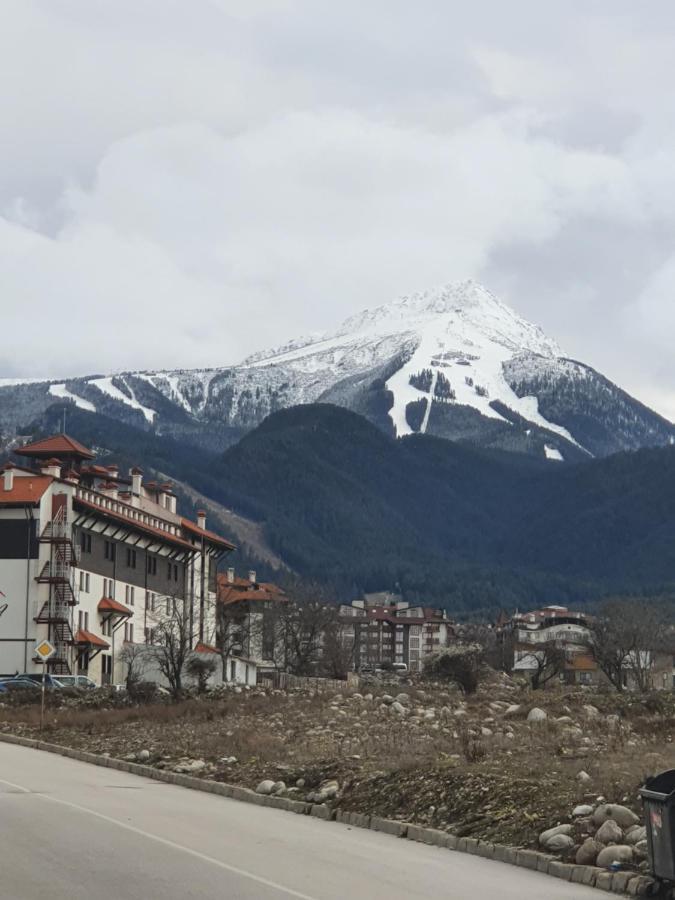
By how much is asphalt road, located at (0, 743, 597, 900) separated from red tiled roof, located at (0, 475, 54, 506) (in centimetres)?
6383

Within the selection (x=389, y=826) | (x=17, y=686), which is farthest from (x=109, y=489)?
(x=389, y=826)

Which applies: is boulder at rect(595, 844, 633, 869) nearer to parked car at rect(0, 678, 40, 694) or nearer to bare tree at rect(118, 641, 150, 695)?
parked car at rect(0, 678, 40, 694)

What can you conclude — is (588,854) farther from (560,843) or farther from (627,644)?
(627,644)

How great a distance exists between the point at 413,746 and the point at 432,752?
2665mm

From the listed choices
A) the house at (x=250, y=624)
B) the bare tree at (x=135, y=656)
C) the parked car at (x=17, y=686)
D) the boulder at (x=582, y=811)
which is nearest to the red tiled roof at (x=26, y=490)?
the bare tree at (x=135, y=656)

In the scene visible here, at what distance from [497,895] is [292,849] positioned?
4056 mm

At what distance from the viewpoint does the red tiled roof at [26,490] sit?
89.1 meters

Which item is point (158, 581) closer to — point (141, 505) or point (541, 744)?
point (141, 505)

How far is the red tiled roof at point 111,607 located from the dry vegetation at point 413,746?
31.8m

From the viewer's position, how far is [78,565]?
91.6m

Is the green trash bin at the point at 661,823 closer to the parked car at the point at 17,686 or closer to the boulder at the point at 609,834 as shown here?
the boulder at the point at 609,834

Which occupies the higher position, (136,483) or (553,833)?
(136,483)

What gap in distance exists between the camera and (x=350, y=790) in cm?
A: 2645

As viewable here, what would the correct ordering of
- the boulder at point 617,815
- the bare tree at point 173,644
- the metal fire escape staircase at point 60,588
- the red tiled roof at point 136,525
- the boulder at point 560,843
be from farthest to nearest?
the red tiled roof at point 136,525, the metal fire escape staircase at point 60,588, the bare tree at point 173,644, the boulder at point 617,815, the boulder at point 560,843
